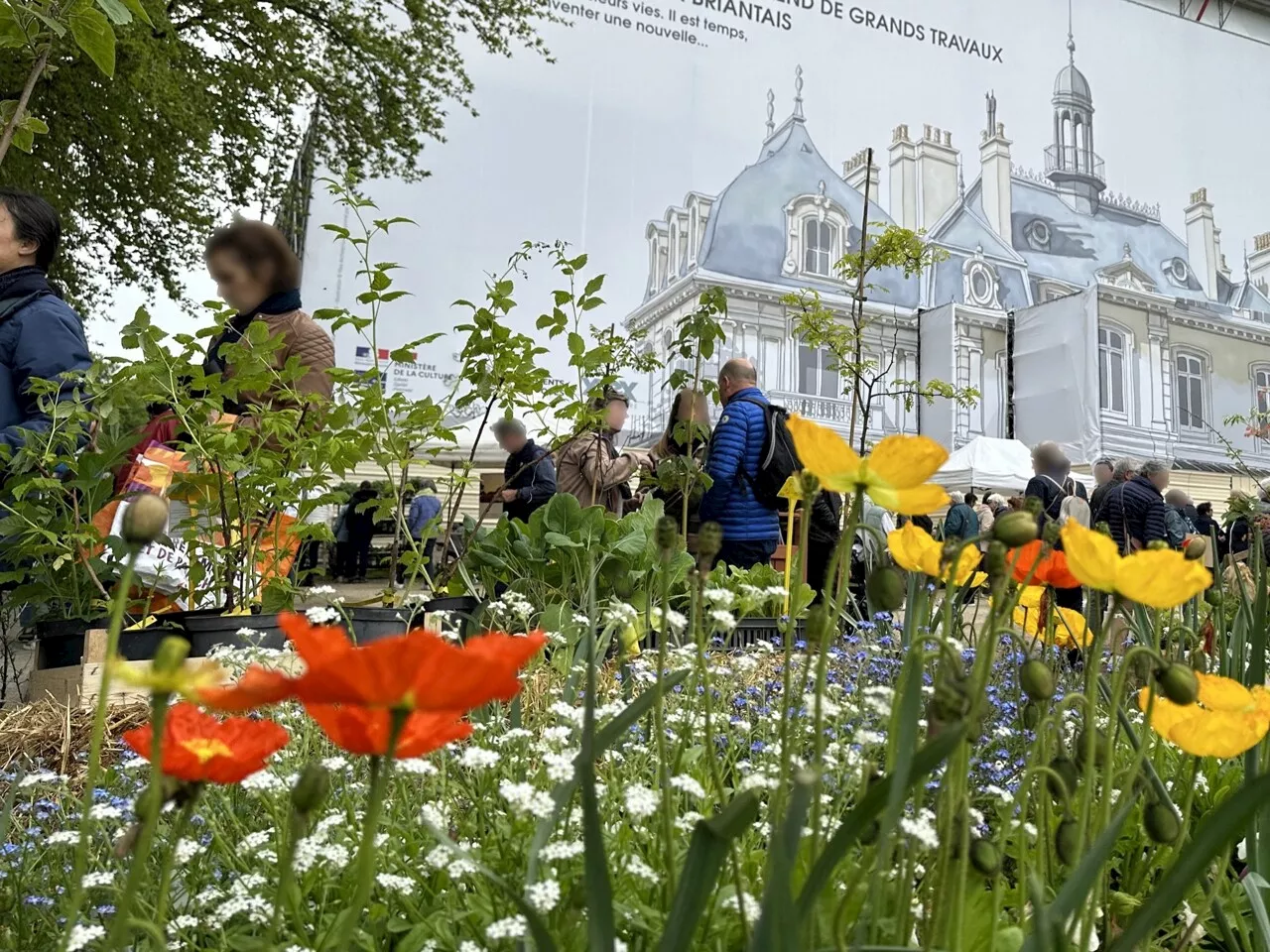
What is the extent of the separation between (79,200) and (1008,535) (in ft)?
32.2

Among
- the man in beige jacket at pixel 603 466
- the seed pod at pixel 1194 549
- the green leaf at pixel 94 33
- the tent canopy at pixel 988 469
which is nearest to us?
the seed pod at pixel 1194 549

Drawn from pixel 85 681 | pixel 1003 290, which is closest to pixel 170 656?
pixel 85 681

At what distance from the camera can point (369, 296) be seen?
2232 mm

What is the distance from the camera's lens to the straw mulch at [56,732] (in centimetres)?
172

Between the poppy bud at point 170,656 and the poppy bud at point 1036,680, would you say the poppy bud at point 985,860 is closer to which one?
the poppy bud at point 1036,680

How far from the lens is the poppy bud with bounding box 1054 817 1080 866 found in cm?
66

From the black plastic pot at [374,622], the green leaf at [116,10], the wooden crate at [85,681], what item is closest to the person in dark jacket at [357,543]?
the wooden crate at [85,681]

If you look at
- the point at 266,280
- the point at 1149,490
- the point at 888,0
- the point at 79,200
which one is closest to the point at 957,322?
the point at 888,0

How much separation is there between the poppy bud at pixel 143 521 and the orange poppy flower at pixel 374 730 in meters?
0.11

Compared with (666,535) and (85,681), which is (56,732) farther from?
(666,535)

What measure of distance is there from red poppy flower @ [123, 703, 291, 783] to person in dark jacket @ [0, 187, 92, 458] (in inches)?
76.6

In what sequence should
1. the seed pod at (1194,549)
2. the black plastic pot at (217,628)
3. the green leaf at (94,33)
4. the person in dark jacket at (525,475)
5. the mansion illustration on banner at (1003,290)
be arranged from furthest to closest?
the mansion illustration on banner at (1003,290)
the person in dark jacket at (525,475)
the black plastic pot at (217,628)
the green leaf at (94,33)
the seed pod at (1194,549)

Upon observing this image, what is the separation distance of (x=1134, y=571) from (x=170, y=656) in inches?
21.6

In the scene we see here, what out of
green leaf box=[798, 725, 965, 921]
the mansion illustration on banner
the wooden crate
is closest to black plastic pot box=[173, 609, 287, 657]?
the wooden crate
